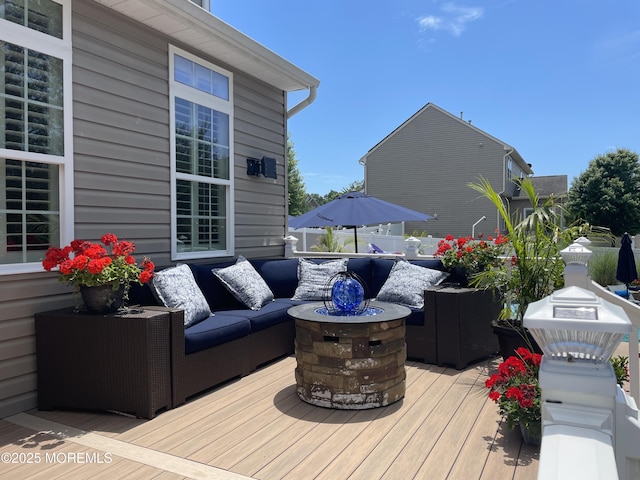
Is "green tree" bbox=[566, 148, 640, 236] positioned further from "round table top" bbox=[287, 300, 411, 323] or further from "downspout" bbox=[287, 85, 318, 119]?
"round table top" bbox=[287, 300, 411, 323]

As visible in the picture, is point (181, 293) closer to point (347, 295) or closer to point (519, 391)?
point (347, 295)

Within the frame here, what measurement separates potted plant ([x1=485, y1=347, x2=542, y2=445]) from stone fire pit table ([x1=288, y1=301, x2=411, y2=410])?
71 cm

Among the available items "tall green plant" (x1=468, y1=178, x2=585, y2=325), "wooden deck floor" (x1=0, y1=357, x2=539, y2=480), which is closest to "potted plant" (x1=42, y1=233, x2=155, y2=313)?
"wooden deck floor" (x1=0, y1=357, x2=539, y2=480)

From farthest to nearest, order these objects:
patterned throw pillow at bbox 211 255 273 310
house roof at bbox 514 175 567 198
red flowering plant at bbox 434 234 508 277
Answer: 1. house roof at bbox 514 175 567 198
2. red flowering plant at bbox 434 234 508 277
3. patterned throw pillow at bbox 211 255 273 310

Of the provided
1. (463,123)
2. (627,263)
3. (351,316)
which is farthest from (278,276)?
(463,123)

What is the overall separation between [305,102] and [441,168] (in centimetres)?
1217

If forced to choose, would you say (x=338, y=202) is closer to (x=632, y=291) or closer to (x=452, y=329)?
(x=452, y=329)

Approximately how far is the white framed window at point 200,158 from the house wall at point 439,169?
A: 1306cm

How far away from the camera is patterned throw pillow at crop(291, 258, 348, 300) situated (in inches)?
187

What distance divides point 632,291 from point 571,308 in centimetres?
799

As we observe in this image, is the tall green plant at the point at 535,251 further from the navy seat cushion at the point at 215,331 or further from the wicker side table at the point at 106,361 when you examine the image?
the wicker side table at the point at 106,361

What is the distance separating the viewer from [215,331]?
11.1 feet

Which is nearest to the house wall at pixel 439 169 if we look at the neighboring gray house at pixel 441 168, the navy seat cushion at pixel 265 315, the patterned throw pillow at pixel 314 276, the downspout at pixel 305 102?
the neighboring gray house at pixel 441 168

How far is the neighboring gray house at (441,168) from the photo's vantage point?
16.2m
